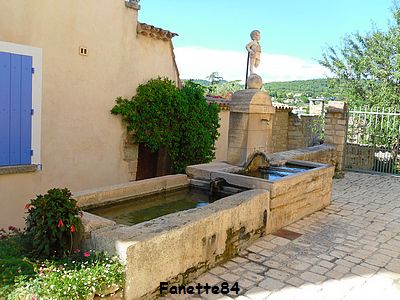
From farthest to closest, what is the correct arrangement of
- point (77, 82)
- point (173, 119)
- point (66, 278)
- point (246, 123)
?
point (173, 119)
point (77, 82)
point (246, 123)
point (66, 278)

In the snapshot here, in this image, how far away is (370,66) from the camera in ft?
44.3

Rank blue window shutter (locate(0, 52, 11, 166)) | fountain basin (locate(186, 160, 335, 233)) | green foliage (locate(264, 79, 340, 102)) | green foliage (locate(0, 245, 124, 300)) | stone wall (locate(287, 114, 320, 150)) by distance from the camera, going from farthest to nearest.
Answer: green foliage (locate(264, 79, 340, 102)) → stone wall (locate(287, 114, 320, 150)) → blue window shutter (locate(0, 52, 11, 166)) → fountain basin (locate(186, 160, 335, 233)) → green foliage (locate(0, 245, 124, 300))

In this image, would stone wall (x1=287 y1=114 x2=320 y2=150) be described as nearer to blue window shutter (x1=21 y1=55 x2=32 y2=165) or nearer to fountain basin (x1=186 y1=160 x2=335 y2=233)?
fountain basin (x1=186 y1=160 x2=335 y2=233)

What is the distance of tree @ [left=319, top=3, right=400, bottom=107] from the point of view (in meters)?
12.7

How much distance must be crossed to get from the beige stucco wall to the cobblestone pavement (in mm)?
3321

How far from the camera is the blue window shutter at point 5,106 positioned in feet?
16.8

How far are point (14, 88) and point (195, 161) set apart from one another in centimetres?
380

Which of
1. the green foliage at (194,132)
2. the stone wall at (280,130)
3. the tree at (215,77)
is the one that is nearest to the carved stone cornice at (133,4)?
the green foliage at (194,132)

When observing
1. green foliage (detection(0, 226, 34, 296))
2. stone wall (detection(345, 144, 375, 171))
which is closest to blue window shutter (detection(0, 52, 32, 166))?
green foliage (detection(0, 226, 34, 296))

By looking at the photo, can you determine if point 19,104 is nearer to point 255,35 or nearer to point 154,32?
point 154,32

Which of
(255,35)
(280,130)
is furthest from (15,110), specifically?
(280,130)

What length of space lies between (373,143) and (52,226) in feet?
33.1

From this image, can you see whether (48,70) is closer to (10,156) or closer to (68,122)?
(68,122)

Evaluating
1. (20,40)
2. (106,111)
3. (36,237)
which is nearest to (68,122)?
(106,111)
